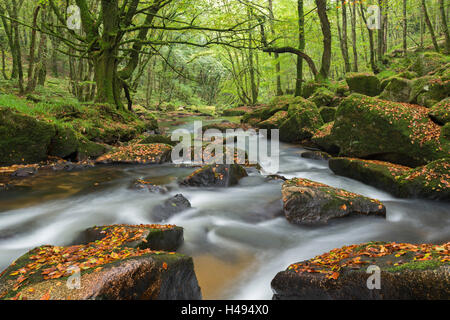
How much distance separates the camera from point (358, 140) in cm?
718

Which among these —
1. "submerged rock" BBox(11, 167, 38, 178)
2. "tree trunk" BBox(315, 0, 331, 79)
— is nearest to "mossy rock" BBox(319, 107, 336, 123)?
"tree trunk" BBox(315, 0, 331, 79)

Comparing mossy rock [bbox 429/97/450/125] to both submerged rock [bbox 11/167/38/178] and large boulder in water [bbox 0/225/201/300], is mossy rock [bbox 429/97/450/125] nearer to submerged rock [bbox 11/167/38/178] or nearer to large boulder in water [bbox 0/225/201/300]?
large boulder in water [bbox 0/225/201/300]

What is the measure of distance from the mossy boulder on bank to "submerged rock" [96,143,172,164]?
5324mm

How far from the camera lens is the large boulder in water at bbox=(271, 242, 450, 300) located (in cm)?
192

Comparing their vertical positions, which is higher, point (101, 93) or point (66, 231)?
point (101, 93)

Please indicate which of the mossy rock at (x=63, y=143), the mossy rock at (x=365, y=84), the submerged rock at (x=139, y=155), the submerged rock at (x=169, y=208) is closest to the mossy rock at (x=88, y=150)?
the mossy rock at (x=63, y=143)

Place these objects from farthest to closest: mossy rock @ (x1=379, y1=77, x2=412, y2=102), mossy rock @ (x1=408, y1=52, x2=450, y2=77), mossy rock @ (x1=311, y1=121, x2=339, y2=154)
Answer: mossy rock @ (x1=408, y1=52, x2=450, y2=77) < mossy rock @ (x1=379, y1=77, x2=412, y2=102) < mossy rock @ (x1=311, y1=121, x2=339, y2=154)

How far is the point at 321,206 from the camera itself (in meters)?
4.32

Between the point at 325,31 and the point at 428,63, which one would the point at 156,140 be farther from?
the point at 428,63

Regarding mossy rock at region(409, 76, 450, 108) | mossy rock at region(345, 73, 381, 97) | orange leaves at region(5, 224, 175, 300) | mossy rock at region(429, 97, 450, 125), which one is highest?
mossy rock at region(345, 73, 381, 97)

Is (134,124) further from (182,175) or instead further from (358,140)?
(358,140)
